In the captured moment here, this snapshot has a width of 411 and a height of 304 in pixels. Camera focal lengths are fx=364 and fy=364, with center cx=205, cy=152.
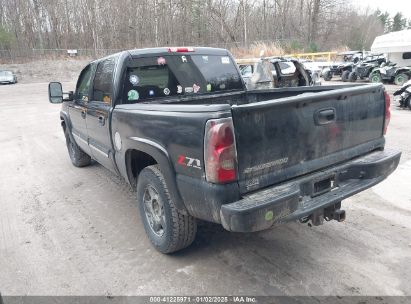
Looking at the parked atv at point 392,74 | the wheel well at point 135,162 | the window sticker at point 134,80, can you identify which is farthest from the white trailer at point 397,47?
the wheel well at point 135,162

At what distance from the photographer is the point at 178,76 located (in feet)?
14.3

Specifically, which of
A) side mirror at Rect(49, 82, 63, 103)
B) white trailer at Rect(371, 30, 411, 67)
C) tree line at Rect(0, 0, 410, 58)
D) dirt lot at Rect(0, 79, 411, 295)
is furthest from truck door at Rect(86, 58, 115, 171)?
tree line at Rect(0, 0, 410, 58)

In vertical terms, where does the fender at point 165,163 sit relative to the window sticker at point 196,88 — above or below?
below

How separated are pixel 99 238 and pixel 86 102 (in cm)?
196

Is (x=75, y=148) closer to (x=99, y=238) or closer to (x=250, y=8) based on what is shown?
(x=99, y=238)

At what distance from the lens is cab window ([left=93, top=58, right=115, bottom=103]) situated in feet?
13.6

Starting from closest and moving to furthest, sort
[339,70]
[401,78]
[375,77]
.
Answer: [401,78] → [375,77] → [339,70]

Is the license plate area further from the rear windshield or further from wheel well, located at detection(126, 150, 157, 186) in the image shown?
the rear windshield

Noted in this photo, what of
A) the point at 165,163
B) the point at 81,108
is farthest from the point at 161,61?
the point at 165,163

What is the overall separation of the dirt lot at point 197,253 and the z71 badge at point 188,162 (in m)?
1.04

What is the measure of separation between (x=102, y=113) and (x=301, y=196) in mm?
2505

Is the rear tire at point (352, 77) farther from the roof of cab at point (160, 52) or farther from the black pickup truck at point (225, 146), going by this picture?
the black pickup truck at point (225, 146)

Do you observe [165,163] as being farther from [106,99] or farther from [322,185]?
[106,99]

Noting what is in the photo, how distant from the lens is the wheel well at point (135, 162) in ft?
12.2
